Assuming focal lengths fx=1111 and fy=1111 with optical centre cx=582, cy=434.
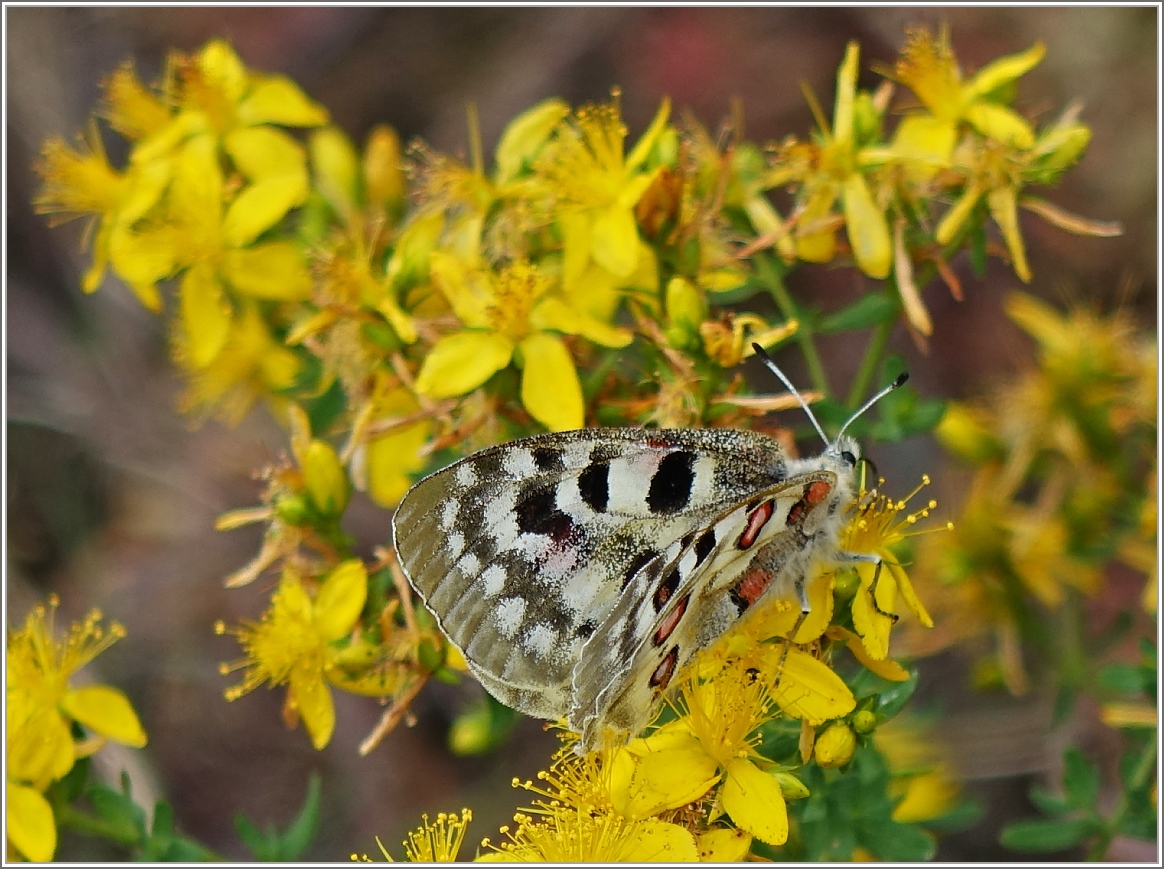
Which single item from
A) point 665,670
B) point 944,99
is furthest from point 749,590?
point 944,99

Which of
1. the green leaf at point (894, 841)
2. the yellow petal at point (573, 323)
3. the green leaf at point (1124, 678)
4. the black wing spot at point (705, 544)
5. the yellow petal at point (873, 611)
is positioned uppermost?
the yellow petal at point (573, 323)

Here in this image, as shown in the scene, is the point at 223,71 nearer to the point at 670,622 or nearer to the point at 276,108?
the point at 276,108

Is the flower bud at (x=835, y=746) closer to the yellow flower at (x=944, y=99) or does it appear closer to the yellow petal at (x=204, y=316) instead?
the yellow flower at (x=944, y=99)

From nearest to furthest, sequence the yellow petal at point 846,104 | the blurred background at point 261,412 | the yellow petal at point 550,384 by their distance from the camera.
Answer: the yellow petal at point 550,384 → the yellow petal at point 846,104 → the blurred background at point 261,412

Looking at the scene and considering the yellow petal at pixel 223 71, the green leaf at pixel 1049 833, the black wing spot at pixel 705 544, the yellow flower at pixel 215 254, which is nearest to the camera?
the black wing spot at pixel 705 544

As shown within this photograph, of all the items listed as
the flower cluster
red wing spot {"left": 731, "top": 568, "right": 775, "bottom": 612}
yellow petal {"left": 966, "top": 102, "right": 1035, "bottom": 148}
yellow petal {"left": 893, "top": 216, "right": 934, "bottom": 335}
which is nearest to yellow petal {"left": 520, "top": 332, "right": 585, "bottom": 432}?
red wing spot {"left": 731, "top": 568, "right": 775, "bottom": 612}

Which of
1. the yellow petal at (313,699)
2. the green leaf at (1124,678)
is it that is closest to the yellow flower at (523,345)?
the yellow petal at (313,699)
